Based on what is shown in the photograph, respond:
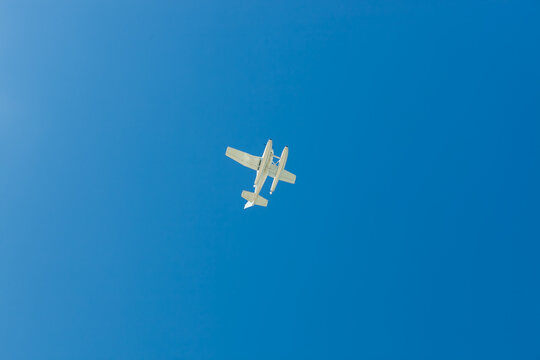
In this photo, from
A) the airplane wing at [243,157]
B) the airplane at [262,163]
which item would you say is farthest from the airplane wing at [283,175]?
Result: the airplane wing at [243,157]

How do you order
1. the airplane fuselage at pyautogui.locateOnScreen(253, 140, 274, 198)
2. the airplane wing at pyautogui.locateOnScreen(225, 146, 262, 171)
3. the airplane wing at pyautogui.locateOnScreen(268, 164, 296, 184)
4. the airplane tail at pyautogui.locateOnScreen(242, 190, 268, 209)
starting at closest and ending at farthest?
the airplane fuselage at pyautogui.locateOnScreen(253, 140, 274, 198), the airplane wing at pyautogui.locateOnScreen(225, 146, 262, 171), the airplane wing at pyautogui.locateOnScreen(268, 164, 296, 184), the airplane tail at pyautogui.locateOnScreen(242, 190, 268, 209)

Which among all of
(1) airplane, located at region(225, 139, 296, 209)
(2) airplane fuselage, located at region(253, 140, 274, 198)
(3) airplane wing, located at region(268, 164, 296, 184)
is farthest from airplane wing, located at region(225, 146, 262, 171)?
(3) airplane wing, located at region(268, 164, 296, 184)

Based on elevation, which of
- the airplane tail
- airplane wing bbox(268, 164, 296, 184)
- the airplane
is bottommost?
the airplane tail

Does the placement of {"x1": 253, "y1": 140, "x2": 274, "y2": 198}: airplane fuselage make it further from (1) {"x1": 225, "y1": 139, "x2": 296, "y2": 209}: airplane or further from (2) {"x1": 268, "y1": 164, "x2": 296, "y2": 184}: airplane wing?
(2) {"x1": 268, "y1": 164, "x2": 296, "y2": 184}: airplane wing

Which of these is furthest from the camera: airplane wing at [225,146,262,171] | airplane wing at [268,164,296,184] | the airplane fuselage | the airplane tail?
the airplane tail

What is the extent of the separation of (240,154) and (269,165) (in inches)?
184

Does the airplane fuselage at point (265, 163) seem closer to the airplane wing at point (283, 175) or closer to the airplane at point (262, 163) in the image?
the airplane at point (262, 163)

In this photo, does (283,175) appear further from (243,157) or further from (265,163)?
(243,157)

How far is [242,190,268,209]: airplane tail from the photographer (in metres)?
57.4

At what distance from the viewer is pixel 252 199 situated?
2292 inches

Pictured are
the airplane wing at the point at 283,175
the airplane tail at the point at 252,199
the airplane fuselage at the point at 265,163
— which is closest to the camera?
the airplane fuselage at the point at 265,163

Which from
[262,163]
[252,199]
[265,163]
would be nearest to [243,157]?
[262,163]

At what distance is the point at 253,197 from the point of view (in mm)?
57938

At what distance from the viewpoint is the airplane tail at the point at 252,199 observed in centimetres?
5741
